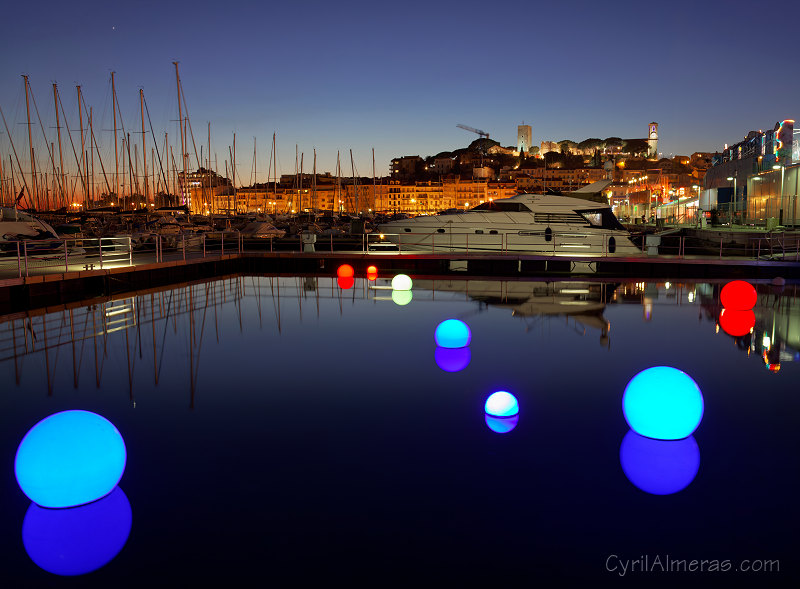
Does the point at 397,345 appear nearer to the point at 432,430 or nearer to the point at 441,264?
the point at 432,430

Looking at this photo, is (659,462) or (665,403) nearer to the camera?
(659,462)

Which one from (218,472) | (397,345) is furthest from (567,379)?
Answer: (218,472)

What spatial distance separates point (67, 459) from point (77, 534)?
0.50 m

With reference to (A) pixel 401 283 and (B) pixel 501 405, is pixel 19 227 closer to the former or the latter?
(A) pixel 401 283

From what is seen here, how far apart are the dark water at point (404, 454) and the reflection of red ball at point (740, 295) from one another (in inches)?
104

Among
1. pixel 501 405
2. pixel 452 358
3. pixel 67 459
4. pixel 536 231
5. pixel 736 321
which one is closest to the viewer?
pixel 67 459

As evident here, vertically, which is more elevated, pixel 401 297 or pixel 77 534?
pixel 401 297

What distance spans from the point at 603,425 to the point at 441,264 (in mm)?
17472

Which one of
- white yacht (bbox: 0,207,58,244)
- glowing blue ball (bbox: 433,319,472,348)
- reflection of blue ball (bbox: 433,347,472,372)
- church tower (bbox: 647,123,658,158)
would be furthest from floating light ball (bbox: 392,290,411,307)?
church tower (bbox: 647,123,658,158)

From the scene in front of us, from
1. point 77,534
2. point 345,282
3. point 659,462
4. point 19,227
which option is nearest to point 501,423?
point 659,462

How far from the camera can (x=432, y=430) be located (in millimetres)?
5855

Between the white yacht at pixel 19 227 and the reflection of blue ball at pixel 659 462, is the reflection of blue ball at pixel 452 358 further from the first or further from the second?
the white yacht at pixel 19 227

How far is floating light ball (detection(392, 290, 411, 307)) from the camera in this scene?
14.6 m

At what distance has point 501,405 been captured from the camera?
6211 millimetres
